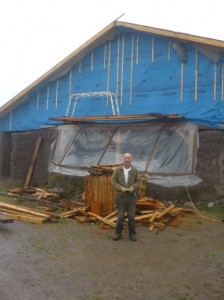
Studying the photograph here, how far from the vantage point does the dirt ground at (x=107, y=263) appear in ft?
15.2

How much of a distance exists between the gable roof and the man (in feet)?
16.8

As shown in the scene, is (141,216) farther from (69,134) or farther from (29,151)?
(29,151)

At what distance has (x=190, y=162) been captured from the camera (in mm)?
10578

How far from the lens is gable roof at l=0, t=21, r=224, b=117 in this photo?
11.0 m

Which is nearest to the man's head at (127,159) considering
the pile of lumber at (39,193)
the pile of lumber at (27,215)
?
the pile of lumber at (27,215)

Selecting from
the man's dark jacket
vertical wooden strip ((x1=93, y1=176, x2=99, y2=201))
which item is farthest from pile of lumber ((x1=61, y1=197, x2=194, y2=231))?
the man's dark jacket

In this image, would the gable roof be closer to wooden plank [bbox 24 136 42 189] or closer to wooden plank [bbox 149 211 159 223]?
wooden plank [bbox 24 136 42 189]

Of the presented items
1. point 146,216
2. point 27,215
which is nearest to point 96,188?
point 146,216

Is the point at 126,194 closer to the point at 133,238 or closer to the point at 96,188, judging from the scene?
the point at 133,238

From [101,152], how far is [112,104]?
6.38 feet

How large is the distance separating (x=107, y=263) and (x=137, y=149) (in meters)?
6.23

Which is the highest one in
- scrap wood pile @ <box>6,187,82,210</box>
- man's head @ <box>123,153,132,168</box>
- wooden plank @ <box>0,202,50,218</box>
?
man's head @ <box>123,153,132,168</box>

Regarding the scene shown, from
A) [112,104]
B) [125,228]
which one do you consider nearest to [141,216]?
[125,228]

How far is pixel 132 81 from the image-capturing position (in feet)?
42.1
